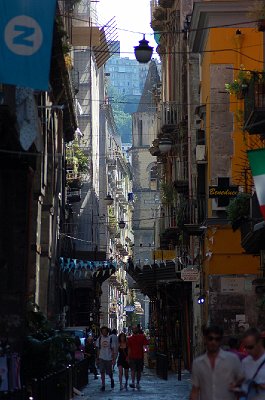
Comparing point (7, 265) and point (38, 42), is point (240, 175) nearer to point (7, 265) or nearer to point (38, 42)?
point (7, 265)

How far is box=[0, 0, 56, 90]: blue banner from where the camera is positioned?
15.1m

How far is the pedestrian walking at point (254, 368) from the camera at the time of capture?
1231cm

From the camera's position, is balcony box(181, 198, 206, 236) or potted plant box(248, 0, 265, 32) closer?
potted plant box(248, 0, 265, 32)

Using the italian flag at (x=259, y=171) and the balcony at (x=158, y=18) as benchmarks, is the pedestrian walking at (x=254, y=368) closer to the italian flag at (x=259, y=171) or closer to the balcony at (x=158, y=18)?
the italian flag at (x=259, y=171)

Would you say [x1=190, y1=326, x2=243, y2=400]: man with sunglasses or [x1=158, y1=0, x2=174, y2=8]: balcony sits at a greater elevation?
[x1=158, y1=0, x2=174, y2=8]: balcony

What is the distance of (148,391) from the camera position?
30.2 metres

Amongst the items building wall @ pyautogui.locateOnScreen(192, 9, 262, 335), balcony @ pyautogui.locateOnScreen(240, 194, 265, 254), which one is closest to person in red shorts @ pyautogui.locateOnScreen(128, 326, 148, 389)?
balcony @ pyautogui.locateOnScreen(240, 194, 265, 254)

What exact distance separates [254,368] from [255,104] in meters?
13.9

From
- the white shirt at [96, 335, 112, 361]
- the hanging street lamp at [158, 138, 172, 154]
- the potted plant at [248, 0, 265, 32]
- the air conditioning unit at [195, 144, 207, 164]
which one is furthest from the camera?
the hanging street lamp at [158, 138, 172, 154]

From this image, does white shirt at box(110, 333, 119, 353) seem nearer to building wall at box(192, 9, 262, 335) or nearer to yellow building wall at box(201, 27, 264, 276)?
building wall at box(192, 9, 262, 335)

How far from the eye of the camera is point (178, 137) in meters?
52.8

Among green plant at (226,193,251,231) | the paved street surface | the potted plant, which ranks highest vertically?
the potted plant

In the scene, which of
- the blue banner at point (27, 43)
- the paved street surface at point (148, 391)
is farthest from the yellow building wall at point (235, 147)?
the blue banner at point (27, 43)

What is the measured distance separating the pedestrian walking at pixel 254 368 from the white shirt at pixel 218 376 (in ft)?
0.33
